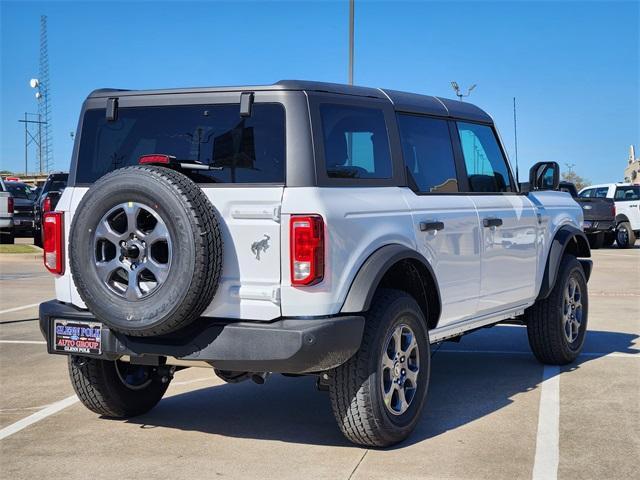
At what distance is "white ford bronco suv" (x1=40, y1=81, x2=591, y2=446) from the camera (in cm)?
475

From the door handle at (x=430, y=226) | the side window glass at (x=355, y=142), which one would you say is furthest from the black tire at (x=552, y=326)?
the side window glass at (x=355, y=142)

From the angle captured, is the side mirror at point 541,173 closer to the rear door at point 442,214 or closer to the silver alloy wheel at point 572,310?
the silver alloy wheel at point 572,310

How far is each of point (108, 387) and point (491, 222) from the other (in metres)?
2.82

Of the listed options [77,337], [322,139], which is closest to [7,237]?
[77,337]

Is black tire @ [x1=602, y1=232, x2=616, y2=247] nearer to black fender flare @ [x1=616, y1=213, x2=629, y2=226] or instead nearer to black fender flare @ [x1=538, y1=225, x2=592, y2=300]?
black fender flare @ [x1=616, y1=213, x2=629, y2=226]

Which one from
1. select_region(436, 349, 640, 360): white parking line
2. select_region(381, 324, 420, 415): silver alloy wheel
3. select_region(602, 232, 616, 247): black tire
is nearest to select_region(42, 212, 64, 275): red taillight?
select_region(381, 324, 420, 415): silver alloy wheel

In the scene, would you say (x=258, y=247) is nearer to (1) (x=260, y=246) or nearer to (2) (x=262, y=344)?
(1) (x=260, y=246)

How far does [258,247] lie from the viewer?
483cm

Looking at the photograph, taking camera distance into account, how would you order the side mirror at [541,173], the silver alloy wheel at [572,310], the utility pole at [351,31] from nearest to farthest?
the side mirror at [541,173]
the silver alloy wheel at [572,310]
the utility pole at [351,31]

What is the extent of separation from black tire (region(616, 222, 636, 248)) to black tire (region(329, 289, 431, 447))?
74.5 feet

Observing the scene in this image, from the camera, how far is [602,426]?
→ 574cm

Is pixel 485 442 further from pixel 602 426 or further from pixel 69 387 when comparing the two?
pixel 69 387

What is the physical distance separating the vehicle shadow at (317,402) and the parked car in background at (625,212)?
18935 mm

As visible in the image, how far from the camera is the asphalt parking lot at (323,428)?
4.91 metres
